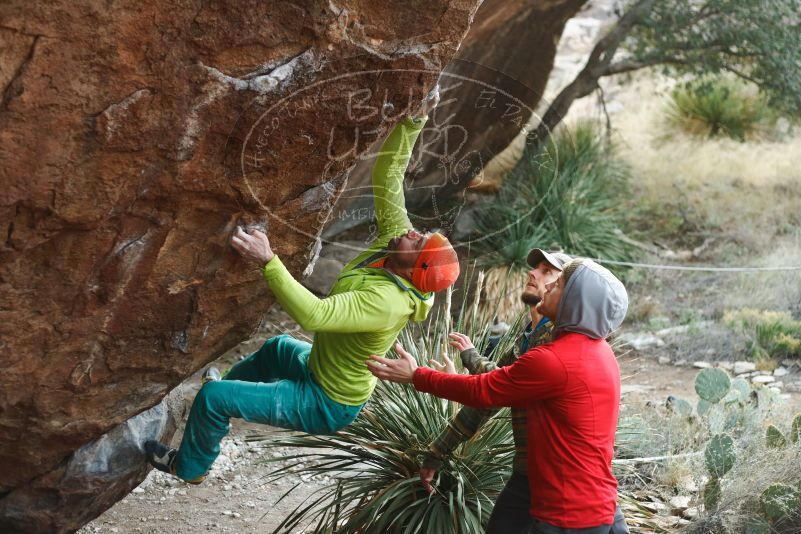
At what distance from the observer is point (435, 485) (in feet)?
16.9

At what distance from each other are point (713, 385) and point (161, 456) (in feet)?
11.8

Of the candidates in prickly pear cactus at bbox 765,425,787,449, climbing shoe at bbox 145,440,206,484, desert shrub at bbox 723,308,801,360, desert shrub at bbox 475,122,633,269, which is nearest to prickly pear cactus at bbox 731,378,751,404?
prickly pear cactus at bbox 765,425,787,449

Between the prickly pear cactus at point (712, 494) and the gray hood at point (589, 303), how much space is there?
86.7 inches

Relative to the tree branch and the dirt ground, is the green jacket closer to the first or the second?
the dirt ground

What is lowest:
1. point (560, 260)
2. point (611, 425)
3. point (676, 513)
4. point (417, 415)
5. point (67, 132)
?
point (676, 513)

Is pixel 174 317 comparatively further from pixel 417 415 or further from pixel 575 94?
pixel 575 94

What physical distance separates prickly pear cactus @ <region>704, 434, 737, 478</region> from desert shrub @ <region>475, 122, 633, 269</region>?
4919mm

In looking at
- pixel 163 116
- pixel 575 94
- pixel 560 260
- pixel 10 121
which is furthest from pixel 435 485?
pixel 575 94

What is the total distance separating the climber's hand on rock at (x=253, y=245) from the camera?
13.3ft

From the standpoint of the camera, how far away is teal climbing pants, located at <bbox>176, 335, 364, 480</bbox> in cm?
429

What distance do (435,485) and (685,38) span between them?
890 centimetres

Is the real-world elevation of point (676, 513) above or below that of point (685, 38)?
below

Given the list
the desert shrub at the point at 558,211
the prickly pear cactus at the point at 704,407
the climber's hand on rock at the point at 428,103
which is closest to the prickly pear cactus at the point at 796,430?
the prickly pear cactus at the point at 704,407

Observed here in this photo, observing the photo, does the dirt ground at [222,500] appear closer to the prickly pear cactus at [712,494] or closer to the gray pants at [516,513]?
the prickly pear cactus at [712,494]
